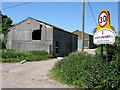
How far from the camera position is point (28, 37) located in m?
22.3

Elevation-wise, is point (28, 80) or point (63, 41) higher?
point (63, 41)

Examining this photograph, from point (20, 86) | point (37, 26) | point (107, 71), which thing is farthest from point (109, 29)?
point (37, 26)

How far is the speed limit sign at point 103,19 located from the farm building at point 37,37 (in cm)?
1397

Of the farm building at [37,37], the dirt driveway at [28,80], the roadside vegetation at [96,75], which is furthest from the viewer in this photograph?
the farm building at [37,37]

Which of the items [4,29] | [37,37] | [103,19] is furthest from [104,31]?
[4,29]

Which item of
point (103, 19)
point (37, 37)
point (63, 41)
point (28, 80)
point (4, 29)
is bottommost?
point (28, 80)

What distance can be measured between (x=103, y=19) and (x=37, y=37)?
61.6 feet

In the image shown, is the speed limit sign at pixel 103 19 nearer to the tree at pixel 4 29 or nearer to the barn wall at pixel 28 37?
the barn wall at pixel 28 37

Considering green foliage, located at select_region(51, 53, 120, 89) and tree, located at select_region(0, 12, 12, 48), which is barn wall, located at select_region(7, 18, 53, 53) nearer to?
tree, located at select_region(0, 12, 12, 48)

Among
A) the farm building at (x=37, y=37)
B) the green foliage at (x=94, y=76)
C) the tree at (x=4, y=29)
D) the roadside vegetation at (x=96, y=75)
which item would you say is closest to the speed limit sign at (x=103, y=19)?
the roadside vegetation at (x=96, y=75)

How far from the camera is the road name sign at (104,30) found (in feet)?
19.8

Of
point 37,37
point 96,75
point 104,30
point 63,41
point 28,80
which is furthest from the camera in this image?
point 37,37

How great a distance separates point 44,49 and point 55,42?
1844 mm

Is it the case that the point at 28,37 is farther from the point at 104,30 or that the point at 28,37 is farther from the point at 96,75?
the point at 96,75
